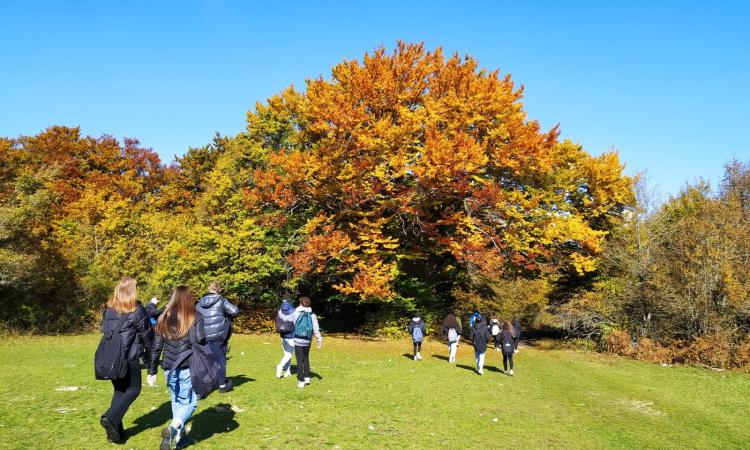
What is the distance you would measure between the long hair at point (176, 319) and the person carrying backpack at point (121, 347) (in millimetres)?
334

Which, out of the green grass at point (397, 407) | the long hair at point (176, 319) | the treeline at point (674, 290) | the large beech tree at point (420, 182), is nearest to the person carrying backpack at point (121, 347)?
the long hair at point (176, 319)

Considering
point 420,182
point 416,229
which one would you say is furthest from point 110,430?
point 416,229

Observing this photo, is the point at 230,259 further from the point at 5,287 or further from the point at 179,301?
the point at 179,301

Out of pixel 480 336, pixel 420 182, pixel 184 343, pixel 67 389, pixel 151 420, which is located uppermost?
pixel 420 182

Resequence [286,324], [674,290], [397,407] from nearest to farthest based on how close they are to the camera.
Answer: [397,407] < [286,324] < [674,290]

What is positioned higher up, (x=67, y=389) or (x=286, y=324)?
(x=286, y=324)

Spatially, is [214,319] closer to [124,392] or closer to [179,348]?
[179,348]

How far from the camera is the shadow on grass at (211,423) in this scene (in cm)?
728

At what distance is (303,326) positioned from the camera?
11312 mm

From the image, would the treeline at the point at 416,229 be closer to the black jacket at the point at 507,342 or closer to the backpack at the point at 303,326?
the black jacket at the point at 507,342

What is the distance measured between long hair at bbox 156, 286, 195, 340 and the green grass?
70.1 inches

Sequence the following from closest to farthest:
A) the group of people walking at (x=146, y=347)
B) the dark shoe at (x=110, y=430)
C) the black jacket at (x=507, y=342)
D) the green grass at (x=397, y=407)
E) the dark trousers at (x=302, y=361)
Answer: the group of people walking at (x=146, y=347)
the dark shoe at (x=110, y=430)
the green grass at (x=397, y=407)
the dark trousers at (x=302, y=361)
the black jacket at (x=507, y=342)

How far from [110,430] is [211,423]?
1.77m

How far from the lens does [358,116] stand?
23.9 metres
